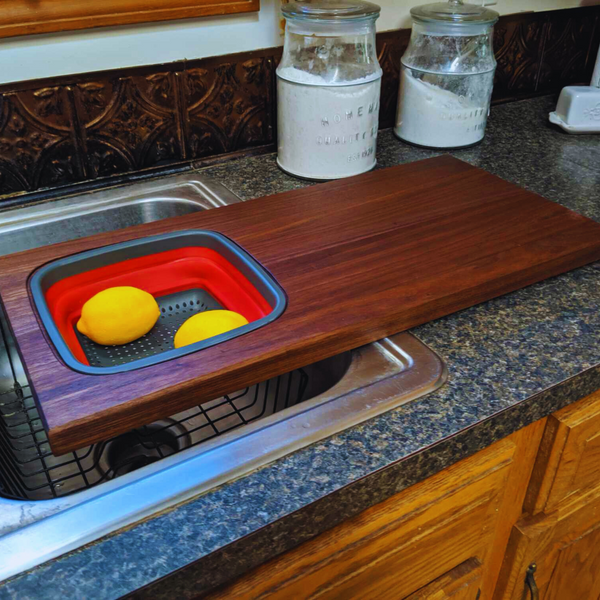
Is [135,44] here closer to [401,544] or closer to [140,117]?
[140,117]

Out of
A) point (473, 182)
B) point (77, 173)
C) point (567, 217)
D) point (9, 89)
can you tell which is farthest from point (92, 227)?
point (567, 217)

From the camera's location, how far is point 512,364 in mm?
645

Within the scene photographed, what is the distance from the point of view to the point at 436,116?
1.08 metres

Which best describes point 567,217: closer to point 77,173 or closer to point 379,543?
point 379,543

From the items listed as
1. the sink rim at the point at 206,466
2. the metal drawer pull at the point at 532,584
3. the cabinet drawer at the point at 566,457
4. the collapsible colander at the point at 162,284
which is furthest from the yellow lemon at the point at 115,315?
the metal drawer pull at the point at 532,584

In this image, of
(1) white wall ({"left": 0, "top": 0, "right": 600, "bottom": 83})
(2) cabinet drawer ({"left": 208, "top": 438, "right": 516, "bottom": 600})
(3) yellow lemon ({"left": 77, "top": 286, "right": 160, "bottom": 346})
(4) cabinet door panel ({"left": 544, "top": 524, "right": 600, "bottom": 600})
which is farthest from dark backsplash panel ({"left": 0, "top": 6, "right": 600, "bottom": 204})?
(4) cabinet door panel ({"left": 544, "top": 524, "right": 600, "bottom": 600})

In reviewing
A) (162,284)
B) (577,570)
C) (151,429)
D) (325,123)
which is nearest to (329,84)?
(325,123)

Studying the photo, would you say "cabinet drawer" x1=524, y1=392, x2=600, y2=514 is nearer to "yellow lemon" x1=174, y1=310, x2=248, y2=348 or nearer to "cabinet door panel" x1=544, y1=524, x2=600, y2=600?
"cabinet door panel" x1=544, y1=524, x2=600, y2=600

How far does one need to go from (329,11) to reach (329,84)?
10 centimetres

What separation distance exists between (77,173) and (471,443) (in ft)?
2.34

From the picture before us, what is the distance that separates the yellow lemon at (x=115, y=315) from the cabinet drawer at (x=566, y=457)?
0.46 metres

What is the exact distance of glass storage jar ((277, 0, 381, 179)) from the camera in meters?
0.90

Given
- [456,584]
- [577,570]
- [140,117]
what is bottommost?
[577,570]

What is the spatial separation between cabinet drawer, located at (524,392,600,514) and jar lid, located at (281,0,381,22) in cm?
59
